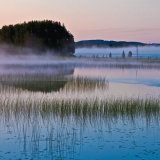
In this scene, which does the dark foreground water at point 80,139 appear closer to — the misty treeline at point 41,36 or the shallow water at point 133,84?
the shallow water at point 133,84

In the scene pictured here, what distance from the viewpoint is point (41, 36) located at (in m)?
72.3

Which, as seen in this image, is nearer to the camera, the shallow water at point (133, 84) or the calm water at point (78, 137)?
the calm water at point (78, 137)

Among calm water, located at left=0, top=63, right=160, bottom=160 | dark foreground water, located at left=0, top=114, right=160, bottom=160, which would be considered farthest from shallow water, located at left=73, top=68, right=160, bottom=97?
dark foreground water, located at left=0, top=114, right=160, bottom=160

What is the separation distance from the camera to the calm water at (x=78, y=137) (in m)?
9.48

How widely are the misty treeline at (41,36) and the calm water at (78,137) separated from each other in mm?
57576

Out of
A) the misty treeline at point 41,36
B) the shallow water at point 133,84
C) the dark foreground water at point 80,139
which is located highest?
the misty treeline at point 41,36

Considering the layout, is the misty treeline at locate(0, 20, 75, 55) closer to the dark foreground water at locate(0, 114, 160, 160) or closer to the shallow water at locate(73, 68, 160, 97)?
the shallow water at locate(73, 68, 160, 97)

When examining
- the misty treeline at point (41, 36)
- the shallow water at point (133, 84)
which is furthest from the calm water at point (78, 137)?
the misty treeline at point (41, 36)

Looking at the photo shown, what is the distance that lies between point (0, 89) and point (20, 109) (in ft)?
21.7

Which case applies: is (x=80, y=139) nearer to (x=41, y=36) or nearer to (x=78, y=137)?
(x=78, y=137)

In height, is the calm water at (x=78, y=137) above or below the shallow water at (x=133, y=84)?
below

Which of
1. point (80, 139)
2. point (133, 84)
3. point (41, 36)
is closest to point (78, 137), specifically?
point (80, 139)

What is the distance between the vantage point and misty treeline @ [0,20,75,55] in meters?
70.5

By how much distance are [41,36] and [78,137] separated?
205 feet
